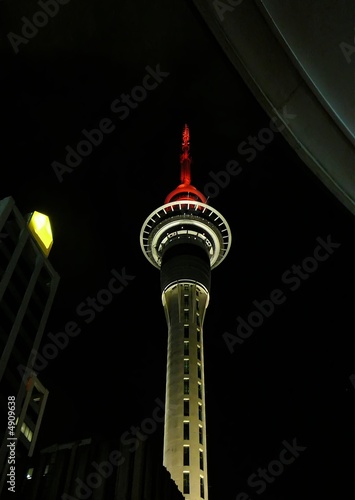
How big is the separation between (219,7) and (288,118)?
924 mm

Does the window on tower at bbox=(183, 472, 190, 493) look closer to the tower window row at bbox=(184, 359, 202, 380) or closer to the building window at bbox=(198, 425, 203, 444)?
the building window at bbox=(198, 425, 203, 444)

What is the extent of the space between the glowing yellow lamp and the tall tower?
17.9 metres

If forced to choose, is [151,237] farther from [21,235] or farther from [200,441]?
[200,441]

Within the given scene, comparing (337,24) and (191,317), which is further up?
(191,317)

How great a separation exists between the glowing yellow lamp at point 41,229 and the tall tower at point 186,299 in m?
17.9

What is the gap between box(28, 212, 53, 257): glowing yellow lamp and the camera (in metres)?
52.2

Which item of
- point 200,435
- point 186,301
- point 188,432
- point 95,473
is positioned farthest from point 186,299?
point 95,473

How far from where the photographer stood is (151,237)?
7319 centimetres

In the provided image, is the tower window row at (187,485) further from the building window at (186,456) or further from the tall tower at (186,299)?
the building window at (186,456)

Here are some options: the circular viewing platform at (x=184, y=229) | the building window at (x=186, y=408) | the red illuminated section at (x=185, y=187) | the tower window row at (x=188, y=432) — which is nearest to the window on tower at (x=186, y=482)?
the tower window row at (x=188, y=432)

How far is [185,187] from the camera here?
76562mm

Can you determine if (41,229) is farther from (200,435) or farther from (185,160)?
(185,160)

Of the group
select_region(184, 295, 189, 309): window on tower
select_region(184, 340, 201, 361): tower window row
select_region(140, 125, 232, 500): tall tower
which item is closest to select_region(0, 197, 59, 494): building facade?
select_region(140, 125, 232, 500): tall tower

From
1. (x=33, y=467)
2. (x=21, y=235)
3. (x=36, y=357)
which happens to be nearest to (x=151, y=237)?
(x=21, y=235)
